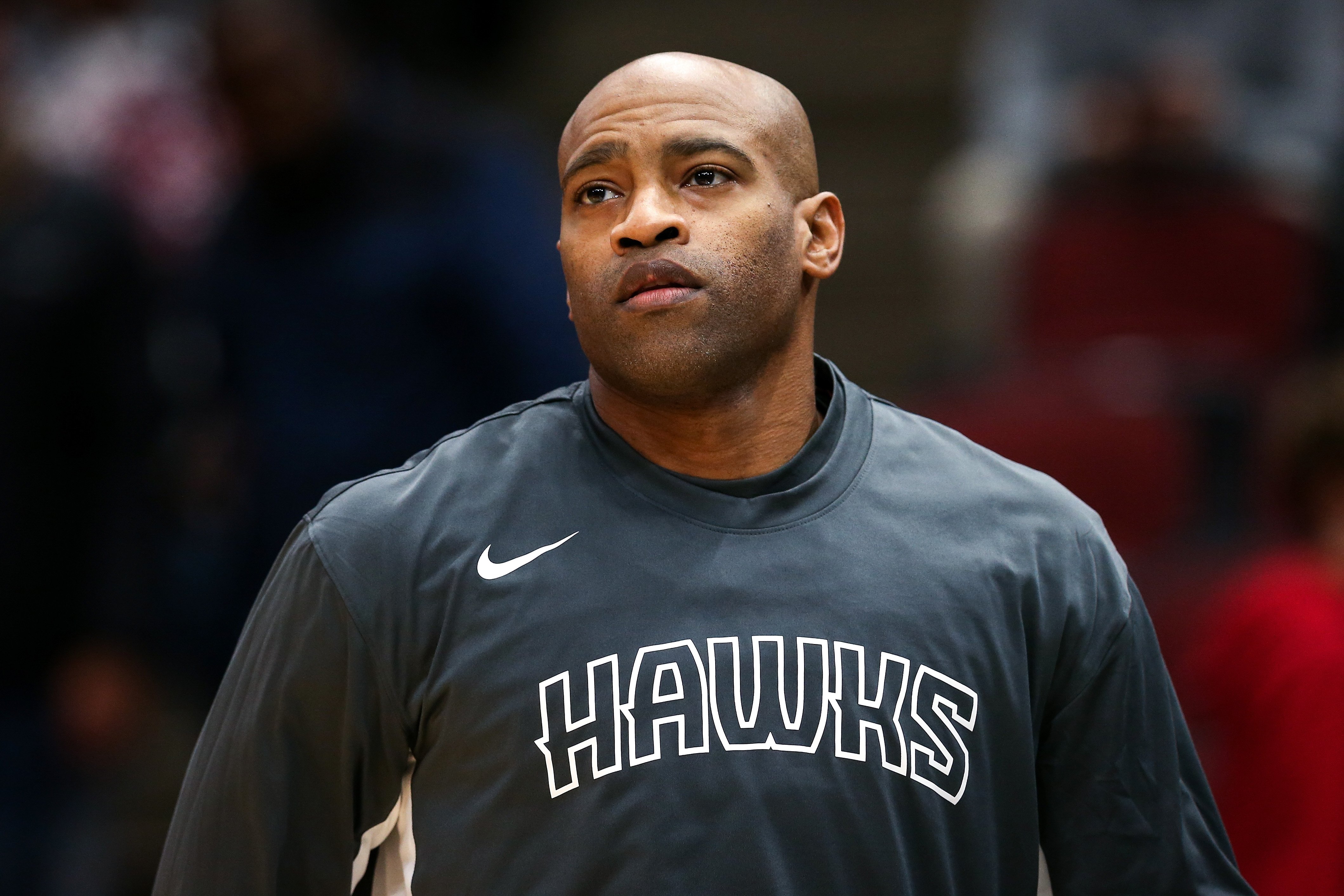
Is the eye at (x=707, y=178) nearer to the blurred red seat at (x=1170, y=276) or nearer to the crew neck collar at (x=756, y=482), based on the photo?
the crew neck collar at (x=756, y=482)

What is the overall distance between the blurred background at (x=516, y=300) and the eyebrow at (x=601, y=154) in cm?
183

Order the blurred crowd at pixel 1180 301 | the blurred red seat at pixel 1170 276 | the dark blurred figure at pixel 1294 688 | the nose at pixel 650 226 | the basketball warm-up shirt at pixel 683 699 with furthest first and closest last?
1. the blurred red seat at pixel 1170 276
2. the blurred crowd at pixel 1180 301
3. the dark blurred figure at pixel 1294 688
4. the nose at pixel 650 226
5. the basketball warm-up shirt at pixel 683 699

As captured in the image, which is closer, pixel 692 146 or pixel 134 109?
pixel 692 146

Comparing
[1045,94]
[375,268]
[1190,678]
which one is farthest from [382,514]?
[1045,94]

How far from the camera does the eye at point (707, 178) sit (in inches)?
89.8

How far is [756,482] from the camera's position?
7.55 feet

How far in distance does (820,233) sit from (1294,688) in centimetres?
190

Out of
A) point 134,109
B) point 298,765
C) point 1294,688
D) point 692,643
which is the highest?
point 134,109

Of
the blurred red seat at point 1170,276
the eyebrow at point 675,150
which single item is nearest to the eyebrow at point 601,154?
the eyebrow at point 675,150

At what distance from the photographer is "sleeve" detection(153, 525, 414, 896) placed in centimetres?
214

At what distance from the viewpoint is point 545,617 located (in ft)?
7.12

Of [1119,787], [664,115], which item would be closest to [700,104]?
[664,115]

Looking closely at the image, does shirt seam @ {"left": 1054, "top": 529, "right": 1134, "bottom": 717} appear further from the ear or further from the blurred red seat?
the blurred red seat

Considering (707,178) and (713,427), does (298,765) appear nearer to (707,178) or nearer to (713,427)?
(713,427)
